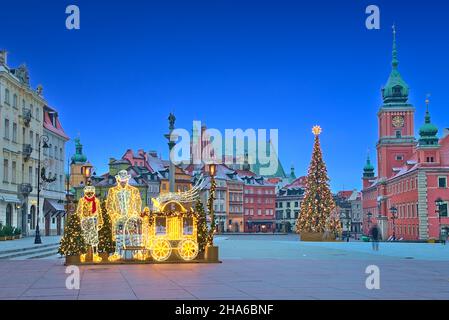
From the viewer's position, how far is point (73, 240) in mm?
25328

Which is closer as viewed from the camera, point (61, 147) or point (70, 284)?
point (70, 284)

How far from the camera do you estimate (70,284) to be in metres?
17.1

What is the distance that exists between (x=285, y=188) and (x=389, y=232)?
4790 centimetres

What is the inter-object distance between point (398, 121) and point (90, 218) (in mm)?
90839

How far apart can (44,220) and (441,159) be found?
5138 centimetres

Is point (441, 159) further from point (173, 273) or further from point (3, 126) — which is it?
point (173, 273)

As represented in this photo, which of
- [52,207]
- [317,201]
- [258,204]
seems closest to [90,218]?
[317,201]

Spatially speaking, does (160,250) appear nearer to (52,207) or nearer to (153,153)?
(52,207)

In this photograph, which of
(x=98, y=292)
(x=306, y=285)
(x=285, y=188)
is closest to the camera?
(x=98, y=292)

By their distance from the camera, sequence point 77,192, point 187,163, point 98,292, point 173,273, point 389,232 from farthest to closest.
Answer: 1. point 187,163
2. point 77,192
3. point 389,232
4. point 173,273
5. point 98,292

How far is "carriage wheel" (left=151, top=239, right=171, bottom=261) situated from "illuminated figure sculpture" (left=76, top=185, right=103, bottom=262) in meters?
2.31

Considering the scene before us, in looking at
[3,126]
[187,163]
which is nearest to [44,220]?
[3,126]

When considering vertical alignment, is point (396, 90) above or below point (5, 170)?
above
